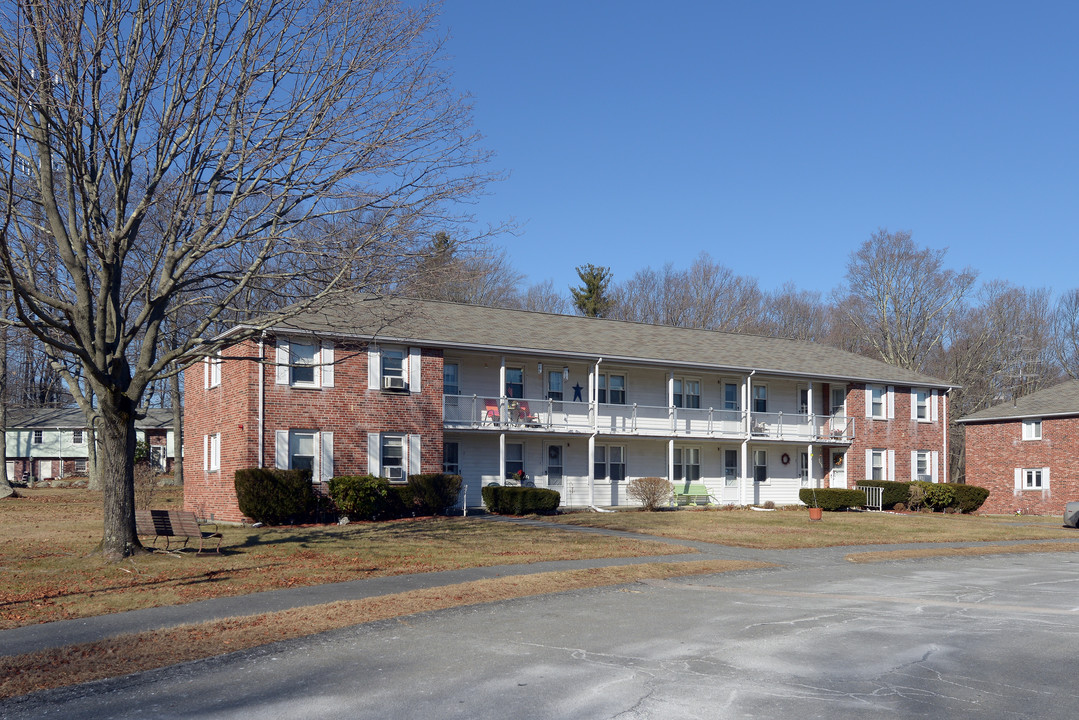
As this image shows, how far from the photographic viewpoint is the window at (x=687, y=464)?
35.9 metres

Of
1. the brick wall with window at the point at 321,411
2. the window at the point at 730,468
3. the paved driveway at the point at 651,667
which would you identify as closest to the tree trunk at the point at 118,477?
the paved driveway at the point at 651,667

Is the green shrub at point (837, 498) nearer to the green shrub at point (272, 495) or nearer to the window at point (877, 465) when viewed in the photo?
the window at point (877, 465)

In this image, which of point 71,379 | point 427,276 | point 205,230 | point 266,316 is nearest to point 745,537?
point 427,276

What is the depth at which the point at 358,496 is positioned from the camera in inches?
1018

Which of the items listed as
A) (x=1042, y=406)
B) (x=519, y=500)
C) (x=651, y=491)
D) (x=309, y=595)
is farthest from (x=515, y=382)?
(x=1042, y=406)

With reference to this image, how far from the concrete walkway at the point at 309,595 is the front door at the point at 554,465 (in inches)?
478

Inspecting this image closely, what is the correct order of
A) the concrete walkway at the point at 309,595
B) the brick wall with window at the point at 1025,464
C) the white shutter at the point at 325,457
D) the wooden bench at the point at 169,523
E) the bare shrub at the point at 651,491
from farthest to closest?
the brick wall with window at the point at 1025,464, the bare shrub at the point at 651,491, the white shutter at the point at 325,457, the wooden bench at the point at 169,523, the concrete walkway at the point at 309,595

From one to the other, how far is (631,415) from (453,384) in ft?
23.3

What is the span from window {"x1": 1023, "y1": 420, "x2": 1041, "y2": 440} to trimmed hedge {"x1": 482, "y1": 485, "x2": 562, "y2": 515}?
2443cm

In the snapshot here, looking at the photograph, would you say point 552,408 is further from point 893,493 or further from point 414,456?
point 893,493

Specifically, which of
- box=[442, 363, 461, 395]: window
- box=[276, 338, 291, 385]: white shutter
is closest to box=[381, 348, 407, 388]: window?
box=[442, 363, 461, 395]: window

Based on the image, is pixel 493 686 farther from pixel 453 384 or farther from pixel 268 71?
pixel 453 384

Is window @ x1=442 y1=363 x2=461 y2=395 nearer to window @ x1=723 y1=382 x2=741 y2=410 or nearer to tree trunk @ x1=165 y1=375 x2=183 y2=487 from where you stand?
window @ x1=723 y1=382 x2=741 y2=410

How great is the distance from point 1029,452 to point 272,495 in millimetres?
33222
